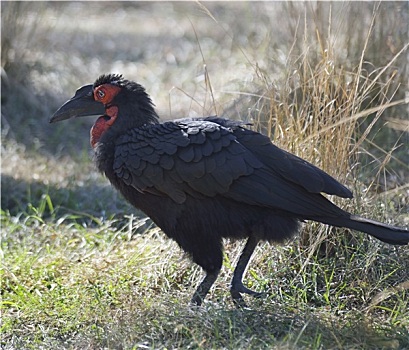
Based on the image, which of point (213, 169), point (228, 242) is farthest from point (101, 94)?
point (228, 242)

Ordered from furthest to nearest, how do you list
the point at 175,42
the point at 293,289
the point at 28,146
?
the point at 175,42 < the point at 28,146 < the point at 293,289

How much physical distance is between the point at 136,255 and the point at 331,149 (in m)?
1.23

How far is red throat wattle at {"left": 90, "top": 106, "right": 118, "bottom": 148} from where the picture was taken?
13.8ft

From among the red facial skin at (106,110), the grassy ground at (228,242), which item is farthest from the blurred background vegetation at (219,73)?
the red facial skin at (106,110)

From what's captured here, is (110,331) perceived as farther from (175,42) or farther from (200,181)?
(175,42)

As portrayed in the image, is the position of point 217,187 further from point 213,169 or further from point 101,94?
point 101,94

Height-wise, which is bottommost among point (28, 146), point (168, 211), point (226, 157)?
point (28, 146)

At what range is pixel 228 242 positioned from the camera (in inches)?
179

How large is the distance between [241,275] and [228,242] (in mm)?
591

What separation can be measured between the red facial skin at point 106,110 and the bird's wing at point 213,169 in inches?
11.8

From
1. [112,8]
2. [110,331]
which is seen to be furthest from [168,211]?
[112,8]

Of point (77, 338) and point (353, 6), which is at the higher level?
point (353, 6)

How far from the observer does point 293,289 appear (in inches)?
162

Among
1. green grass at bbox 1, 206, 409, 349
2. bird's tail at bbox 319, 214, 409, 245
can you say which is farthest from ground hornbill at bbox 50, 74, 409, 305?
green grass at bbox 1, 206, 409, 349
